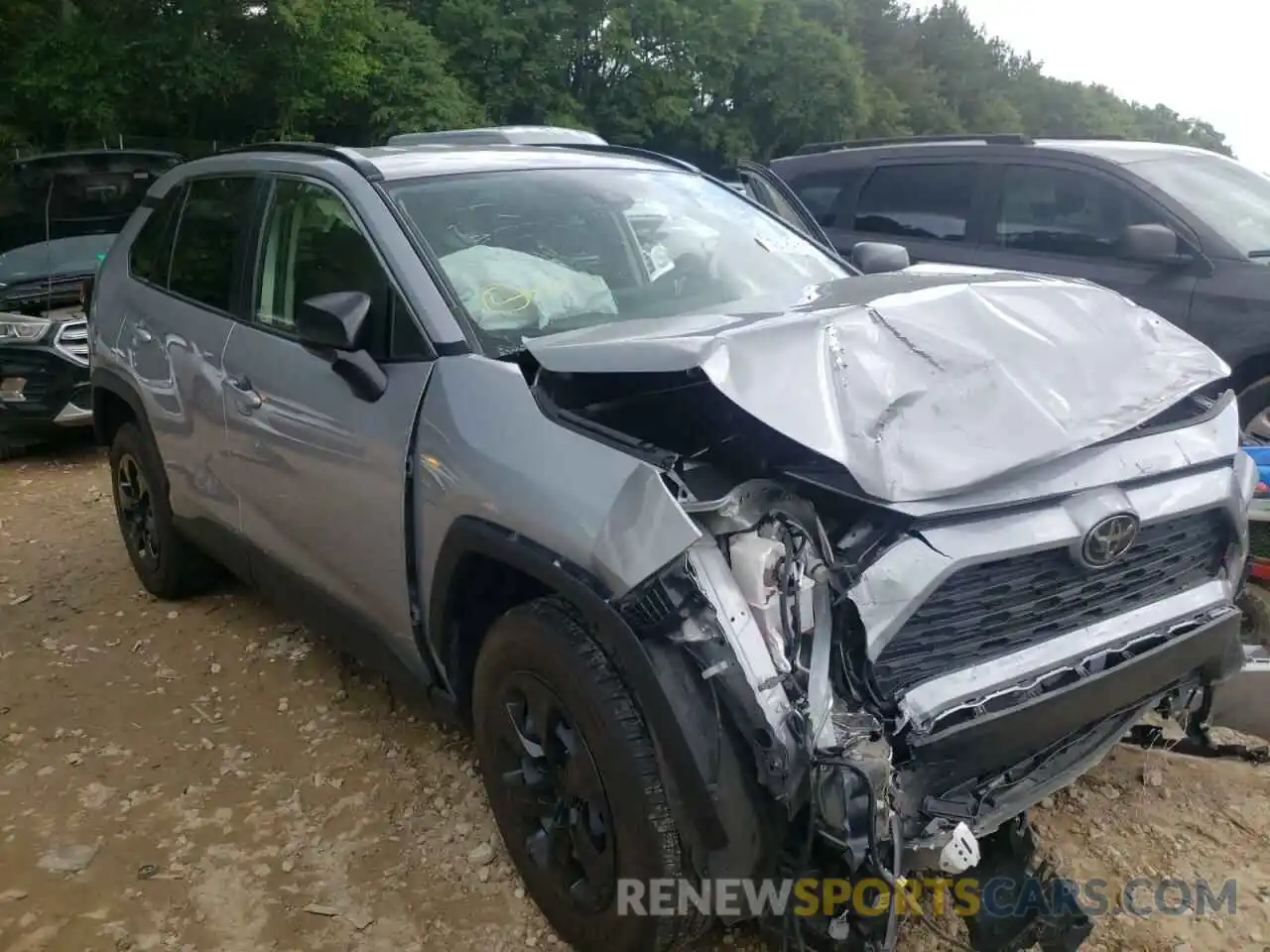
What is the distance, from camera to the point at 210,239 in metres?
3.98

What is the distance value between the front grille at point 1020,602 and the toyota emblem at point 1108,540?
Answer: 0.03 meters

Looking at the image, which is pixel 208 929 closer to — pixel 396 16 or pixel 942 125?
pixel 396 16

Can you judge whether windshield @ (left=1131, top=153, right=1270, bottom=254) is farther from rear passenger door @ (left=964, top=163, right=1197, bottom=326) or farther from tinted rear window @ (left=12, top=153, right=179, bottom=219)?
tinted rear window @ (left=12, top=153, right=179, bottom=219)

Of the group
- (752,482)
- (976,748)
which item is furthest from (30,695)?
(976,748)

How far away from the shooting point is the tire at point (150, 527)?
4395mm

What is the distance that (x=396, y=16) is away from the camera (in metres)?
12.9

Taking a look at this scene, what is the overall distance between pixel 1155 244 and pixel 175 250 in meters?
4.56

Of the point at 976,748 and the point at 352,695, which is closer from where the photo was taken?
the point at 976,748

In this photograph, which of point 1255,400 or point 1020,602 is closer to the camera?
point 1020,602

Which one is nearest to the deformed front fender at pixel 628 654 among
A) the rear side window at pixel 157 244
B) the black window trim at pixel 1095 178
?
the rear side window at pixel 157 244

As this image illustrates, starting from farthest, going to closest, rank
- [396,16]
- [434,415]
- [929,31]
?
[929,31]
[396,16]
[434,415]

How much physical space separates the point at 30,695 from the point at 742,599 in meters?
3.26

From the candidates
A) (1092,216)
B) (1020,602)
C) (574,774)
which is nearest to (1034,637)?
(1020,602)

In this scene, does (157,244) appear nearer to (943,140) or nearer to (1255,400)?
(943,140)
